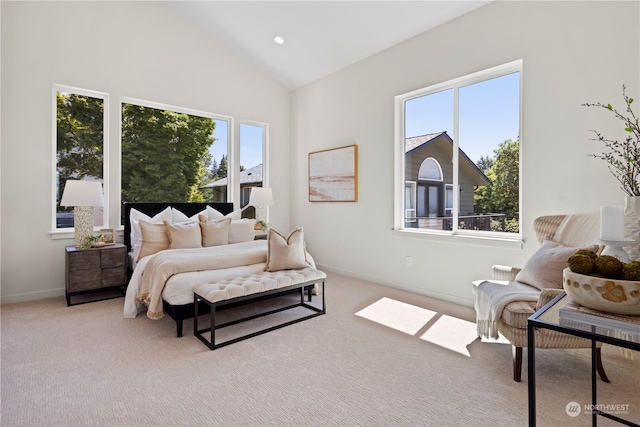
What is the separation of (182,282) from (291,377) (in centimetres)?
133

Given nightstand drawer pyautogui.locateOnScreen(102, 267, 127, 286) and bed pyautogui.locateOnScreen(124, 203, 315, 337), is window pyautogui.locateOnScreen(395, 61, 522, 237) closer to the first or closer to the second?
bed pyautogui.locateOnScreen(124, 203, 315, 337)

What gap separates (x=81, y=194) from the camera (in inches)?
148

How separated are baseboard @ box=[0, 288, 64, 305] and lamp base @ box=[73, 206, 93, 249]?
73 centimetres

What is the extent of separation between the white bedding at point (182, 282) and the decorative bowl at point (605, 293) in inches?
106

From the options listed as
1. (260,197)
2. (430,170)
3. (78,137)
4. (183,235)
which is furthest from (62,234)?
(430,170)

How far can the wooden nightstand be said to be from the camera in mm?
3695

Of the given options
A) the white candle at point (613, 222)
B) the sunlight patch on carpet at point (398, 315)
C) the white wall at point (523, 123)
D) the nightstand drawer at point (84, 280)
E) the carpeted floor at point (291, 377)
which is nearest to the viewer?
the white candle at point (613, 222)

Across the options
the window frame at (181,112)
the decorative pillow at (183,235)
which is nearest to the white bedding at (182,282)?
the decorative pillow at (183,235)

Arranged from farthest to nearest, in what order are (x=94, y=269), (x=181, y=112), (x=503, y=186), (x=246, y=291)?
(x=181, y=112) → (x=94, y=269) → (x=503, y=186) → (x=246, y=291)

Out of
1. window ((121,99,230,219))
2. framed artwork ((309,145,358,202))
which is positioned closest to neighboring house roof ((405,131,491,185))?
framed artwork ((309,145,358,202))

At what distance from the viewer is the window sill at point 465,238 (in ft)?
10.9

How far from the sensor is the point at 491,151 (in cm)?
363

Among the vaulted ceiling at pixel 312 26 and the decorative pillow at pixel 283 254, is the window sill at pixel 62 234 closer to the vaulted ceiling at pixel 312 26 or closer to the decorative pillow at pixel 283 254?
the decorative pillow at pixel 283 254

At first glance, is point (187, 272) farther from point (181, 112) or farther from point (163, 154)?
point (181, 112)
